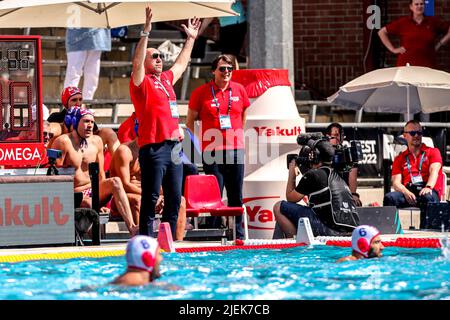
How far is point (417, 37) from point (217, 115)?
5.42 m

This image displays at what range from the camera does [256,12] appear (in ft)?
53.6

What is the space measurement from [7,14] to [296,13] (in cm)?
908

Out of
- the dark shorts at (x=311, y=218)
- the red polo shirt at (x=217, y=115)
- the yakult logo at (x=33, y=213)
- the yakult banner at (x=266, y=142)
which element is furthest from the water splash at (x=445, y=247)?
the yakult logo at (x=33, y=213)

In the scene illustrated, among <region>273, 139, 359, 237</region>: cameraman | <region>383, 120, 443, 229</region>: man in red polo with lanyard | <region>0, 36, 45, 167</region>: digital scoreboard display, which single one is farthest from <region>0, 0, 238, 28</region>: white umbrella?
<region>383, 120, 443, 229</region>: man in red polo with lanyard

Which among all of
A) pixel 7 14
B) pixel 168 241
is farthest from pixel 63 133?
pixel 168 241

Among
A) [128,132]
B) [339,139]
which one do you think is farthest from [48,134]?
[339,139]

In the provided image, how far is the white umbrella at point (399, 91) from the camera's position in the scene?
54.9 feet

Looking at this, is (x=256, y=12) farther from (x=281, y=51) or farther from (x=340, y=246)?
(x=340, y=246)

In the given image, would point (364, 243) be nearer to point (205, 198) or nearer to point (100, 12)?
point (205, 198)

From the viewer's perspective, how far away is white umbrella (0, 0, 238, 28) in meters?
14.5

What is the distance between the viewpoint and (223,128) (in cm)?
1389

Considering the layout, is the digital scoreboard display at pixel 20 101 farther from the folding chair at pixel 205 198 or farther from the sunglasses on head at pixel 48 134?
the folding chair at pixel 205 198
